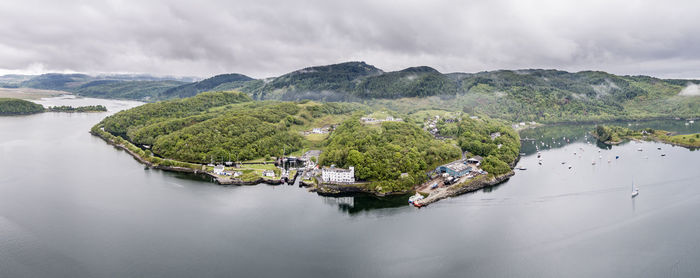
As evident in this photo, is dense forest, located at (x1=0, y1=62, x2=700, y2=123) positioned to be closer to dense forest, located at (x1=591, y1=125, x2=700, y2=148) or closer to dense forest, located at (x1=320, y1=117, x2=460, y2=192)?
dense forest, located at (x1=591, y1=125, x2=700, y2=148)

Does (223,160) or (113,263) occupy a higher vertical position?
(223,160)

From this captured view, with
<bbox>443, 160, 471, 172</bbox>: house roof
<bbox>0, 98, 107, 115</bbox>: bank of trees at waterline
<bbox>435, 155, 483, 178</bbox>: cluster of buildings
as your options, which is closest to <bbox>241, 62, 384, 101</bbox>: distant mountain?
<bbox>0, 98, 107, 115</bbox>: bank of trees at waterline

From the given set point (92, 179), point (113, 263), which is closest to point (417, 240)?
point (113, 263)

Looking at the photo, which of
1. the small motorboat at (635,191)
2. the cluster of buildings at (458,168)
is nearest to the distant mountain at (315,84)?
the cluster of buildings at (458,168)

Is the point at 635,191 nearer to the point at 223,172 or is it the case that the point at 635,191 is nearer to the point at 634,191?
the point at 634,191

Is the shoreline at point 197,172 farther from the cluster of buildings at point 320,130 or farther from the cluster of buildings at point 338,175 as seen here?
the cluster of buildings at point 320,130

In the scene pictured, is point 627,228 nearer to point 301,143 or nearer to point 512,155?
point 512,155
